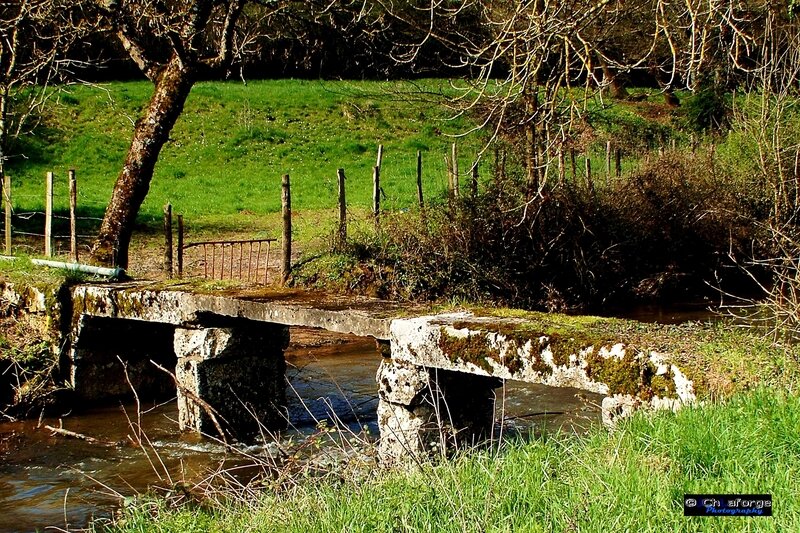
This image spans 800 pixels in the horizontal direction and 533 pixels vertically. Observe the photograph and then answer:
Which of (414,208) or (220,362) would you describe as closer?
(220,362)

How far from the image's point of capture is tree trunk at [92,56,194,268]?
1163 cm

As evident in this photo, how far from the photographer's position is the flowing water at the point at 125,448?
7480 millimetres

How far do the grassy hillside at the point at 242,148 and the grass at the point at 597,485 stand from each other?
604 inches

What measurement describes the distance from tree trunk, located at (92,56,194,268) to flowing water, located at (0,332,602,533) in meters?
2.23

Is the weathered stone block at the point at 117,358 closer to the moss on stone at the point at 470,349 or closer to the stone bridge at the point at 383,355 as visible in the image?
the stone bridge at the point at 383,355

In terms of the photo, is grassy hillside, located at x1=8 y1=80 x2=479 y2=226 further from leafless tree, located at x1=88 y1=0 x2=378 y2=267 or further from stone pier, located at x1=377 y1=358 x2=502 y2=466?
stone pier, located at x1=377 y1=358 x2=502 y2=466

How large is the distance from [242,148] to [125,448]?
1855 cm

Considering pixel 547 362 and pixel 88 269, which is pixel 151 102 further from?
pixel 547 362

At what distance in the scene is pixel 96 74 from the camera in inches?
1262

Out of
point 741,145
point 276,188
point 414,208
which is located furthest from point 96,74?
point 741,145

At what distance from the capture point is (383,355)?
7.47 m

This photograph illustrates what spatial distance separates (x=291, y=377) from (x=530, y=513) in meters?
7.66

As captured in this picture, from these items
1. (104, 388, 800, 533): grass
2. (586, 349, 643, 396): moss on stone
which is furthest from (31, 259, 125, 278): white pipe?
(586, 349, 643, 396): moss on stone

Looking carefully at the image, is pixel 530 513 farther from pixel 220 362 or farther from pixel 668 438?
pixel 220 362
